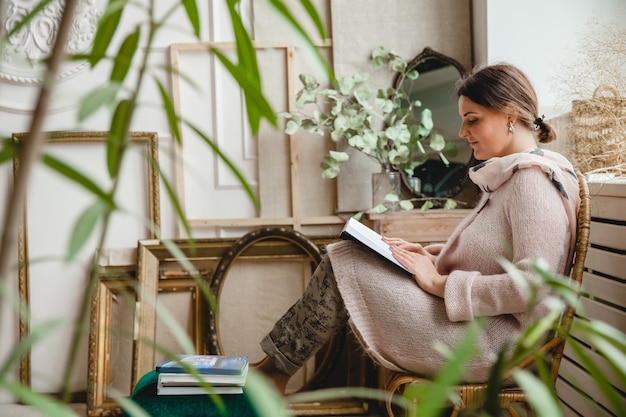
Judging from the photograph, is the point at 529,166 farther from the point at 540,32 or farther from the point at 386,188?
the point at 540,32

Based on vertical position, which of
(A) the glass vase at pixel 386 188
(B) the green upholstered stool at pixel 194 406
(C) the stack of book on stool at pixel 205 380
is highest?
(A) the glass vase at pixel 386 188

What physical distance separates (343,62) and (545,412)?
2.49 metres

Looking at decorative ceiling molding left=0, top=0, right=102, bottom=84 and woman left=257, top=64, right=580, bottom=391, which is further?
decorative ceiling molding left=0, top=0, right=102, bottom=84

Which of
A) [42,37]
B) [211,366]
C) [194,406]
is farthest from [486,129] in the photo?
[42,37]

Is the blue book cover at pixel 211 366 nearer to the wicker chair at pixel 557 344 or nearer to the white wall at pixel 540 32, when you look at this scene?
the wicker chair at pixel 557 344

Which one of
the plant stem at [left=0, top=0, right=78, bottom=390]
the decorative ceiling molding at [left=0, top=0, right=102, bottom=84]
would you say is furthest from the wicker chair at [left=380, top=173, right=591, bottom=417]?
the decorative ceiling molding at [left=0, top=0, right=102, bottom=84]

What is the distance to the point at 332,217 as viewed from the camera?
2863mm

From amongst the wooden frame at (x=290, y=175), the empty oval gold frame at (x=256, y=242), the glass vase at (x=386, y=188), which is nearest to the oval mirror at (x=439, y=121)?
the glass vase at (x=386, y=188)

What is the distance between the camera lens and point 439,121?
9.14 feet

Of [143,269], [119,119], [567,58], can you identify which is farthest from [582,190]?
[143,269]

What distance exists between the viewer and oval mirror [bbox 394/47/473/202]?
2773 mm

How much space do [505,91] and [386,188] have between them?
80 centimetres

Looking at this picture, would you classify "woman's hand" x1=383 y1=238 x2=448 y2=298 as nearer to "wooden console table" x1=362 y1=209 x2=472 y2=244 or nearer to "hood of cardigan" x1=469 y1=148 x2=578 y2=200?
"hood of cardigan" x1=469 y1=148 x2=578 y2=200

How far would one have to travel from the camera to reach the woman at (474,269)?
1.71m
